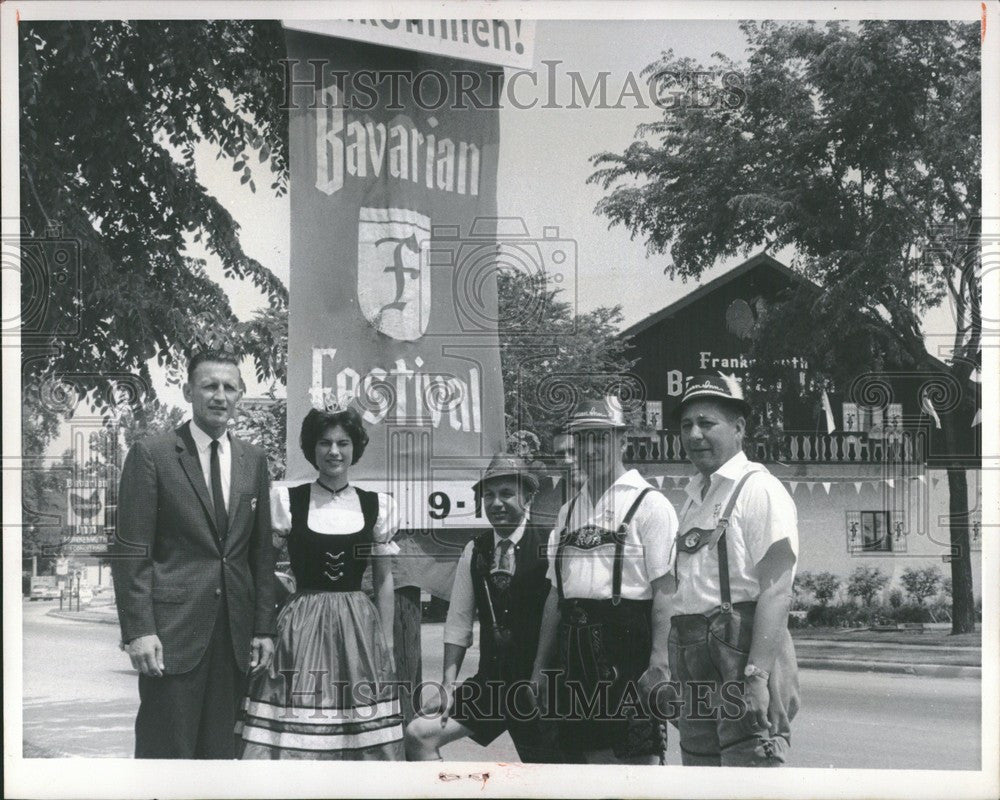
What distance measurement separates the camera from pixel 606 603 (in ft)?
17.7

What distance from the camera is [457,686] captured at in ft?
18.4

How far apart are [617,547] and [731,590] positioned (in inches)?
19.7

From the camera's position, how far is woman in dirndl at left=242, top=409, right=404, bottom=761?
552cm

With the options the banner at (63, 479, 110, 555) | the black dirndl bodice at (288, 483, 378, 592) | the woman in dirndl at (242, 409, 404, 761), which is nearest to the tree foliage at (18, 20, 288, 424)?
the banner at (63, 479, 110, 555)

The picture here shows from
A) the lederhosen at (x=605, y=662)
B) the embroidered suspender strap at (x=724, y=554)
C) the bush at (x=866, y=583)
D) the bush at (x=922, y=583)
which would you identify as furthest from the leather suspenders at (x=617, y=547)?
the bush at (x=922, y=583)

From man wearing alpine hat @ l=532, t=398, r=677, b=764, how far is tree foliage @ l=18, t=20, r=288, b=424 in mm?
1453

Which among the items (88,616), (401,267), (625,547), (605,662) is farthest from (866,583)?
Result: (88,616)

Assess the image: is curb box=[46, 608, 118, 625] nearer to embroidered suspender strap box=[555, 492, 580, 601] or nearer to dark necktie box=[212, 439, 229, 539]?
dark necktie box=[212, 439, 229, 539]

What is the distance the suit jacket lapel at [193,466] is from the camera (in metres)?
5.52

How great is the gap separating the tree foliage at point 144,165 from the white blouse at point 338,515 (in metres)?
0.57

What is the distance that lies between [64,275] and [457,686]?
2494mm

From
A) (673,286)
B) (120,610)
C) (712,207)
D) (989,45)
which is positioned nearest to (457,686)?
(120,610)

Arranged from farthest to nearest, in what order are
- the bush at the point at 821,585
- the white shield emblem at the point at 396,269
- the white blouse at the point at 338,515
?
the white shield emblem at the point at 396,269 < the white blouse at the point at 338,515 < the bush at the point at 821,585

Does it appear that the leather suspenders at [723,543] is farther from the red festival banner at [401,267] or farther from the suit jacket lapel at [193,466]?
the suit jacket lapel at [193,466]
